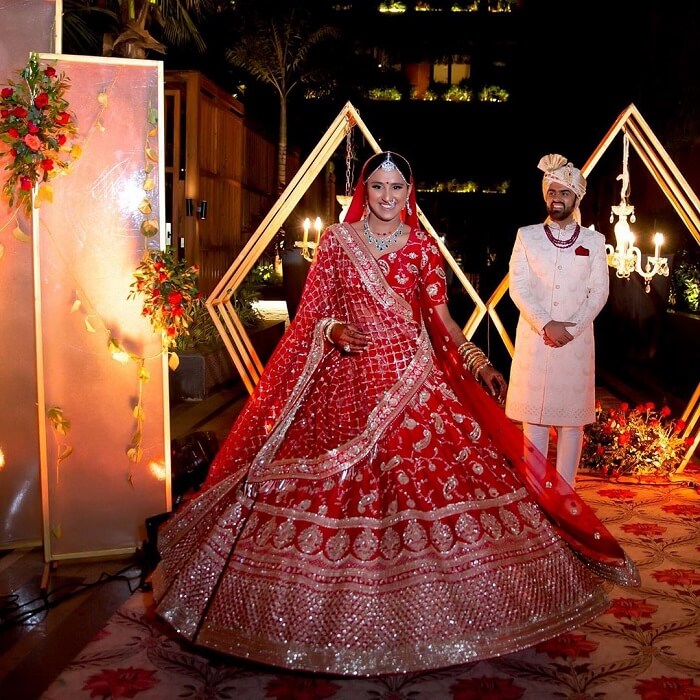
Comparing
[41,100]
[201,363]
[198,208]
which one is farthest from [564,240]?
[198,208]

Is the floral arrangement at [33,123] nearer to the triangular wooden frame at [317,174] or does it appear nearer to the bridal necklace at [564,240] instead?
the triangular wooden frame at [317,174]

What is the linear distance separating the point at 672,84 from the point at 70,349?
9.85 m

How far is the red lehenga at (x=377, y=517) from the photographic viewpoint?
2.81m

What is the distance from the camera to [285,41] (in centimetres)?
1991

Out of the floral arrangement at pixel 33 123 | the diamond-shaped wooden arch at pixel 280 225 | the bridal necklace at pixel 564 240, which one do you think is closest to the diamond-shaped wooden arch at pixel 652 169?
the diamond-shaped wooden arch at pixel 280 225

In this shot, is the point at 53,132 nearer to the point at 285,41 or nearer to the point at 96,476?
the point at 96,476

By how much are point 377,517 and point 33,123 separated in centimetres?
210

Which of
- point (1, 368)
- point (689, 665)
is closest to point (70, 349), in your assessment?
point (1, 368)

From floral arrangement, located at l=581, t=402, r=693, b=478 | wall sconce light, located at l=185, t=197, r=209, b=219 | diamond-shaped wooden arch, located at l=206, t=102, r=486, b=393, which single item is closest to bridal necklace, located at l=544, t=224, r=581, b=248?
diamond-shaped wooden arch, located at l=206, t=102, r=486, b=393

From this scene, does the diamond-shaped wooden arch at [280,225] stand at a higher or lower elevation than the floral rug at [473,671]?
higher

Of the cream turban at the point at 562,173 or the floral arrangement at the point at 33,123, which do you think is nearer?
the floral arrangement at the point at 33,123

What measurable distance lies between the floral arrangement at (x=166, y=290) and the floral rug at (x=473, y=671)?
3.87 ft

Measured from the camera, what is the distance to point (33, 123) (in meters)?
3.63

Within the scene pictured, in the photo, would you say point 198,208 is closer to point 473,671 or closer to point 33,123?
point 33,123
